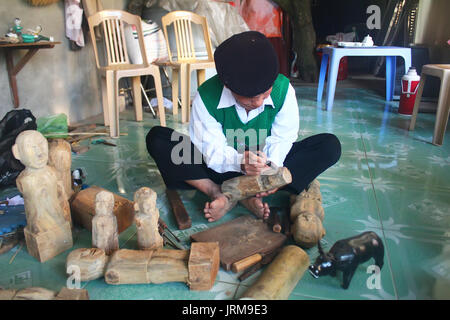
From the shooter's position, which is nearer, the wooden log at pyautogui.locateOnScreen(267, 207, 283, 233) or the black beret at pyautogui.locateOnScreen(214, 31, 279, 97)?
the black beret at pyautogui.locateOnScreen(214, 31, 279, 97)

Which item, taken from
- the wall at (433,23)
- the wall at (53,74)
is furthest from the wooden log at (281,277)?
the wall at (433,23)

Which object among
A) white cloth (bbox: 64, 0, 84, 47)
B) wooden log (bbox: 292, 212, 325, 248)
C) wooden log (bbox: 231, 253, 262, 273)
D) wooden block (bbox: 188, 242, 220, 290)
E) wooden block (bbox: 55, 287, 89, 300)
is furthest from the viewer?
white cloth (bbox: 64, 0, 84, 47)

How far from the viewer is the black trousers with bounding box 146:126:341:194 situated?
1.62 m

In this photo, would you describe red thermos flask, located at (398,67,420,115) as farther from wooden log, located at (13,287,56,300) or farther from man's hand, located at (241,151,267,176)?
wooden log, located at (13,287,56,300)

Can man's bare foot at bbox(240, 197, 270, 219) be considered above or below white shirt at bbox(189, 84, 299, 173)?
below

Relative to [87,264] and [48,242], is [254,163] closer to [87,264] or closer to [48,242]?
[87,264]

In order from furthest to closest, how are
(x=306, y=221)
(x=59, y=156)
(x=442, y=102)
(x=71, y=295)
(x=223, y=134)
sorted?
(x=442, y=102)
(x=223, y=134)
(x=59, y=156)
(x=306, y=221)
(x=71, y=295)

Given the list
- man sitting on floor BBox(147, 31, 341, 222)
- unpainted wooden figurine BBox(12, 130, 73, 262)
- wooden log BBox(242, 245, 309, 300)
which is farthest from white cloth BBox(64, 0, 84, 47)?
wooden log BBox(242, 245, 309, 300)

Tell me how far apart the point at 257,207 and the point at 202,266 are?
0.50m

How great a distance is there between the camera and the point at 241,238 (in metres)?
1.40

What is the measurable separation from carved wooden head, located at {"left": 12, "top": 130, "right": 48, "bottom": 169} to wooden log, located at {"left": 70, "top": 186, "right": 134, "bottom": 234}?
1.12 ft

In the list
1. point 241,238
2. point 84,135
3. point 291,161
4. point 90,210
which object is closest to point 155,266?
point 241,238

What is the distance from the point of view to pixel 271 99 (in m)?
1.52

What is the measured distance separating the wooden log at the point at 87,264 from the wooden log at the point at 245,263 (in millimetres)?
443
